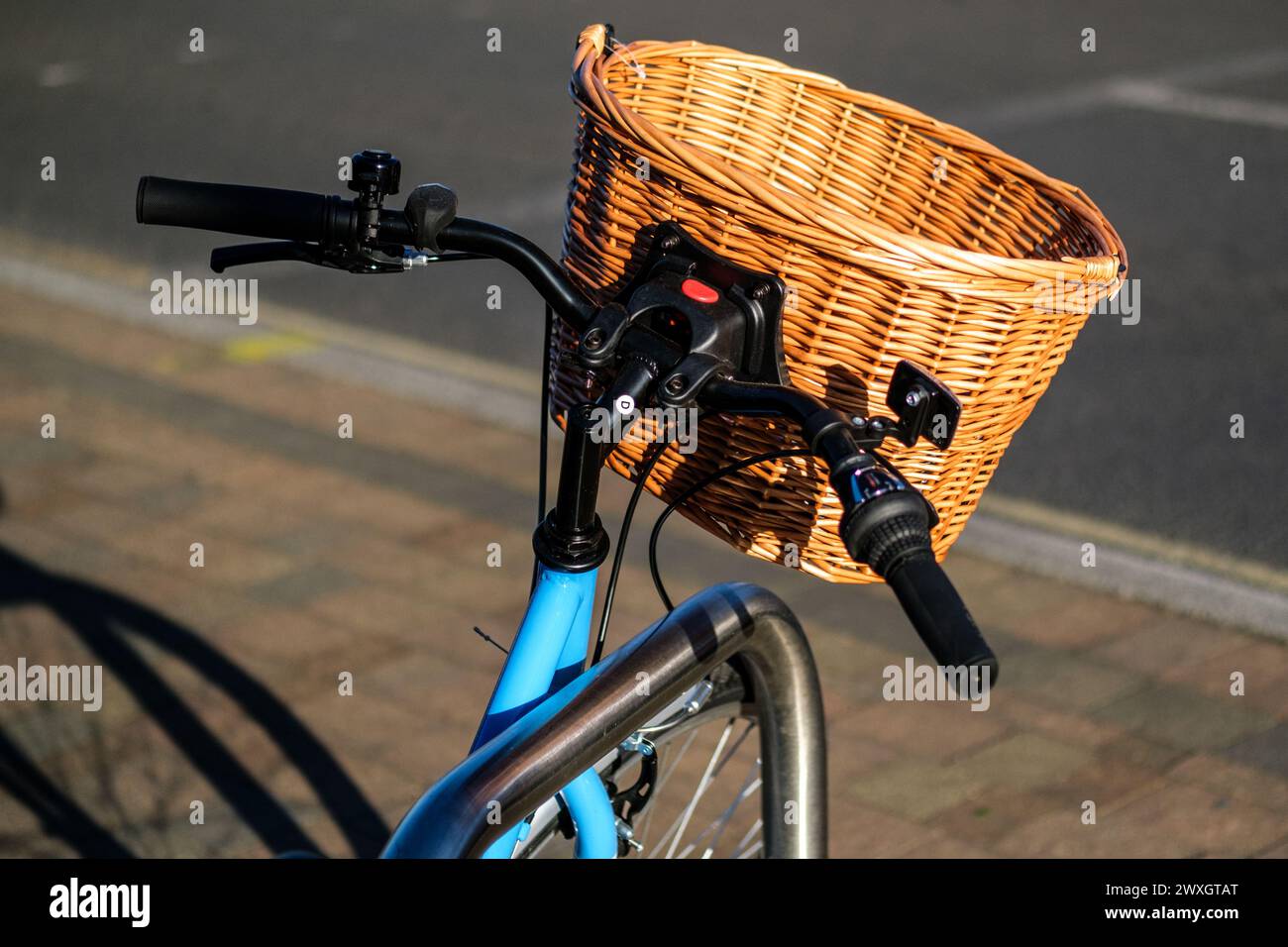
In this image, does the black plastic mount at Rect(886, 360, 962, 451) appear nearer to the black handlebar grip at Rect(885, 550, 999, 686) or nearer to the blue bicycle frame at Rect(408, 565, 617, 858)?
the black handlebar grip at Rect(885, 550, 999, 686)

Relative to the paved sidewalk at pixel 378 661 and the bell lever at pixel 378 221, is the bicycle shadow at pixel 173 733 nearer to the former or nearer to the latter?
the paved sidewalk at pixel 378 661

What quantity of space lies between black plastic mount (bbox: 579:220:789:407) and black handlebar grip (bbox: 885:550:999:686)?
38 centimetres

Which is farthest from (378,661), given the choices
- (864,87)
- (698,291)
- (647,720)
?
(864,87)

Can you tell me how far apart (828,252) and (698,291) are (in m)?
0.16

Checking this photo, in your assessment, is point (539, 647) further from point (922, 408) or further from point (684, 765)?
point (684, 765)

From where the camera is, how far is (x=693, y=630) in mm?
1800

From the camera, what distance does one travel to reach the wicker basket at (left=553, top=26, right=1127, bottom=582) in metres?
1.79

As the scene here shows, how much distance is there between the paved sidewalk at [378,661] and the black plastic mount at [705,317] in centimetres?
188

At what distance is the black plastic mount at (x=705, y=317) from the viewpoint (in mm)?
1736

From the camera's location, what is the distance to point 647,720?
179cm

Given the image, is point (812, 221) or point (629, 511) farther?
point (629, 511)

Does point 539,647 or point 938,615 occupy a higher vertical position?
point 938,615

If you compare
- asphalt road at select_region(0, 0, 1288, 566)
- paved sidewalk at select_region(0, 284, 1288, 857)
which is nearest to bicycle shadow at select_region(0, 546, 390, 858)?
paved sidewalk at select_region(0, 284, 1288, 857)
